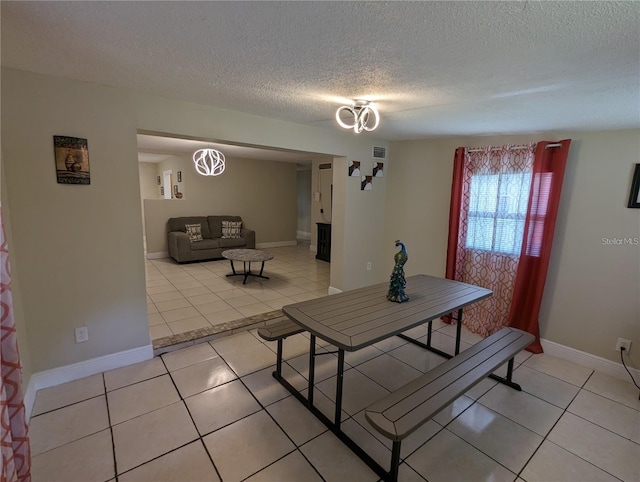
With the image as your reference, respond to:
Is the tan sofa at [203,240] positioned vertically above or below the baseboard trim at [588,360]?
above

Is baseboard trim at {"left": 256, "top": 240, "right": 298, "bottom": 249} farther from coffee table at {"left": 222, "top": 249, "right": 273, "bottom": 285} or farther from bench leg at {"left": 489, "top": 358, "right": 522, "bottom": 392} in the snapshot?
Result: bench leg at {"left": 489, "top": 358, "right": 522, "bottom": 392}

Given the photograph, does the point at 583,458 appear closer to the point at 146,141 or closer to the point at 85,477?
the point at 85,477

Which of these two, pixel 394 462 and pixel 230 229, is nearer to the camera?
pixel 394 462

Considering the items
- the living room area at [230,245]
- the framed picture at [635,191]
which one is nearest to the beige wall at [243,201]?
the living room area at [230,245]

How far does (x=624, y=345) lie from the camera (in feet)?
8.43

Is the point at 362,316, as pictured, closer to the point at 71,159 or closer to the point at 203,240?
A: the point at 71,159

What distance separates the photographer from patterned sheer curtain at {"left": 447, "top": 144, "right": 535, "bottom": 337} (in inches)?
117

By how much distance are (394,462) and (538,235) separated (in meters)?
2.48

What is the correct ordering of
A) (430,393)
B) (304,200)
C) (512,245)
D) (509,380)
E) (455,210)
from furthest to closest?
(304,200), (455,210), (512,245), (509,380), (430,393)

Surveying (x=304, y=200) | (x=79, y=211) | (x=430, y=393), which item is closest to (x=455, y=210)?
(x=430, y=393)

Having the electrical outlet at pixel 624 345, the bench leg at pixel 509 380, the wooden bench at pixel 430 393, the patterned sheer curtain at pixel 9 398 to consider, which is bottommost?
the bench leg at pixel 509 380

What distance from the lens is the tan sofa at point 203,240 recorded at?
5863 mm

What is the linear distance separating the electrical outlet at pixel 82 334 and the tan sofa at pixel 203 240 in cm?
364

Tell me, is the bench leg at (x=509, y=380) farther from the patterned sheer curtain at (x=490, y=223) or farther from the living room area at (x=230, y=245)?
the living room area at (x=230, y=245)
